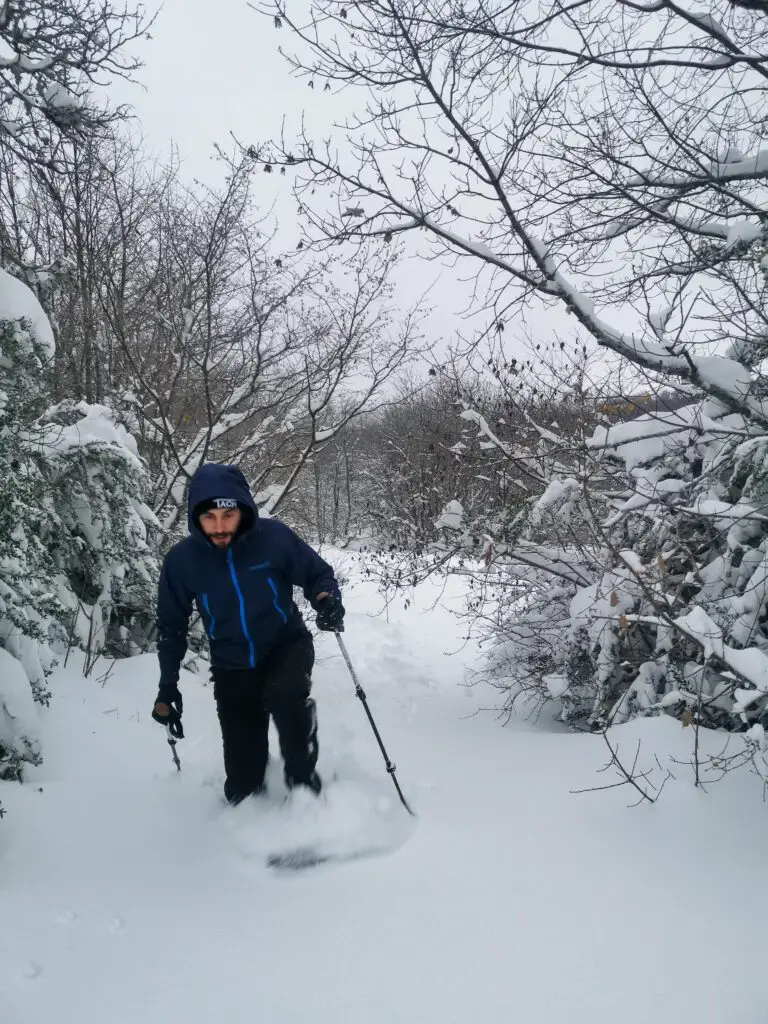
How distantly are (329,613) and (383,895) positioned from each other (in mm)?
1286

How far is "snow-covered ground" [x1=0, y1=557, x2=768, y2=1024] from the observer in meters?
1.95

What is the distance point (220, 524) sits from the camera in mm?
3088

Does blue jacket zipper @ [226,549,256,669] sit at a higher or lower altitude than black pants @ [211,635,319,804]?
higher

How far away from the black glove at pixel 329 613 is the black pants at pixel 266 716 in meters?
0.16

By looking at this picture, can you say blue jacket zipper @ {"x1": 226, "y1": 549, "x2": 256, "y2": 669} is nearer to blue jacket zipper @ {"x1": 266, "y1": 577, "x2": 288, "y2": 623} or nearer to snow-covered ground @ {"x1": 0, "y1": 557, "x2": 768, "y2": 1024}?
blue jacket zipper @ {"x1": 266, "y1": 577, "x2": 288, "y2": 623}

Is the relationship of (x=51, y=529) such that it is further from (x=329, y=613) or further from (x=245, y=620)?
(x=329, y=613)

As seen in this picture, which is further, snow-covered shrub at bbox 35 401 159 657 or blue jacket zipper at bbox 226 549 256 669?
snow-covered shrub at bbox 35 401 159 657

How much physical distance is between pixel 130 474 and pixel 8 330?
151cm

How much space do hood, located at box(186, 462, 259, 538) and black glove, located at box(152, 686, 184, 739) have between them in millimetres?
848

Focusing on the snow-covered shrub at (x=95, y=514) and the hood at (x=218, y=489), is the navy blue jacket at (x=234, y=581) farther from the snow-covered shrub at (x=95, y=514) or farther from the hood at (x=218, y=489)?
the snow-covered shrub at (x=95, y=514)

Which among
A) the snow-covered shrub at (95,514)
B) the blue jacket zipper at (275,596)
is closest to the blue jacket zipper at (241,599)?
the blue jacket zipper at (275,596)

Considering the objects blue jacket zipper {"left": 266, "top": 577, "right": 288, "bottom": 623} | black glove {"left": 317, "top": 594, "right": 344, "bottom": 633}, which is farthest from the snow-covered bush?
black glove {"left": 317, "top": 594, "right": 344, "bottom": 633}

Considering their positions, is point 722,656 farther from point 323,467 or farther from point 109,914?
point 323,467

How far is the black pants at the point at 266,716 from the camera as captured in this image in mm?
3111
